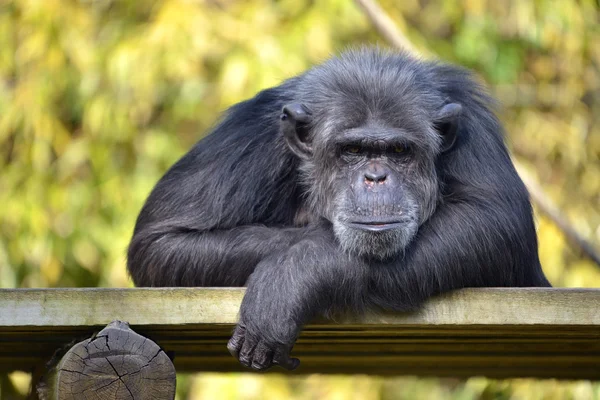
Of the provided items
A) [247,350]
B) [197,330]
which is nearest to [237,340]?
[247,350]

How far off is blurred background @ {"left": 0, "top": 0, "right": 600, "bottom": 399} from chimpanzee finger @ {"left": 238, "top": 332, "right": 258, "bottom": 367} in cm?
420

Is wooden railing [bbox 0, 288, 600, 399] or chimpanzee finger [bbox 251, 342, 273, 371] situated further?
chimpanzee finger [bbox 251, 342, 273, 371]

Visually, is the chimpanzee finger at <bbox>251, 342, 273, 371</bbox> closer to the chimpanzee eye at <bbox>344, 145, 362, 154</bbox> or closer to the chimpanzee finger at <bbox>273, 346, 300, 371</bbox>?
the chimpanzee finger at <bbox>273, 346, 300, 371</bbox>

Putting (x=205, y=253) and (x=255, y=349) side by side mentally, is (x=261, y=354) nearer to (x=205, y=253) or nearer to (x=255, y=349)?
(x=255, y=349)

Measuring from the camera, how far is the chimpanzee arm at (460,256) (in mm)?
4363

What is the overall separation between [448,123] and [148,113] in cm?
473

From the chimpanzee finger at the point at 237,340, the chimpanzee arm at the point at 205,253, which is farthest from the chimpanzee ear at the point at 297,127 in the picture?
the chimpanzee finger at the point at 237,340

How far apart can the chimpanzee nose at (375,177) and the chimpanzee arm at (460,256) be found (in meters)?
0.30

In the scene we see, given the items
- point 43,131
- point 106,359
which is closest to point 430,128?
point 106,359

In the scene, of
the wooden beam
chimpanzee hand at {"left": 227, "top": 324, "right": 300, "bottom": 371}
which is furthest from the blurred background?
chimpanzee hand at {"left": 227, "top": 324, "right": 300, "bottom": 371}

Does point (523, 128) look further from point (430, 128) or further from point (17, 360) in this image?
point (17, 360)

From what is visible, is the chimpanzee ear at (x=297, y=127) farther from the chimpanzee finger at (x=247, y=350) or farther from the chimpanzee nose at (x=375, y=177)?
the chimpanzee finger at (x=247, y=350)

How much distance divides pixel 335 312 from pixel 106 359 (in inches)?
39.9

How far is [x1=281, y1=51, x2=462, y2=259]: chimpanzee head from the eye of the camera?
15.0ft
